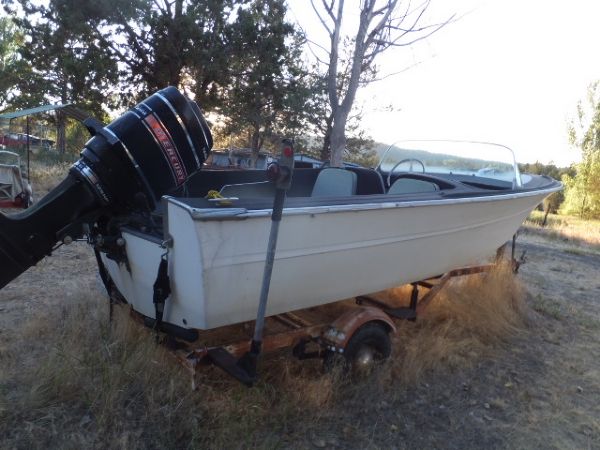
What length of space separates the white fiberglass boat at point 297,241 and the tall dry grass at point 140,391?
13.3 inches

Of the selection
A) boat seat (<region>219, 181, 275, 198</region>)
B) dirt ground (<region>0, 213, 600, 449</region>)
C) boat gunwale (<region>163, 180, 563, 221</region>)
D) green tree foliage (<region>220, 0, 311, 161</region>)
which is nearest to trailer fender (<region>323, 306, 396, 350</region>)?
dirt ground (<region>0, 213, 600, 449</region>)

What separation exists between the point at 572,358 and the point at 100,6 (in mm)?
14003

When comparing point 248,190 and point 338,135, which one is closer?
point 248,190

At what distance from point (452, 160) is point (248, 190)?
271cm

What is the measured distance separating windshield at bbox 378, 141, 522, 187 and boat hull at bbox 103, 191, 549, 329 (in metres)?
1.53

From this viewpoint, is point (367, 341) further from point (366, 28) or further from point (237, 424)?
point (366, 28)

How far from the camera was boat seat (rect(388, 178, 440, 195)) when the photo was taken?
12.5 feet

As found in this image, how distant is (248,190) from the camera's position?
12.9ft

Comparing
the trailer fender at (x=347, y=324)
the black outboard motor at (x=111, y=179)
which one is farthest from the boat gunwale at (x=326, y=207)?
the trailer fender at (x=347, y=324)

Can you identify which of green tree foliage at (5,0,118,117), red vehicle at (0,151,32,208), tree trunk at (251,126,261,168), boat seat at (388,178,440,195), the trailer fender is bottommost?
the trailer fender

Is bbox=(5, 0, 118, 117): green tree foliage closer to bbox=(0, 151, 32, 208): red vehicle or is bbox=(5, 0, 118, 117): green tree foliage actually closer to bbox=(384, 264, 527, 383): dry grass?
bbox=(0, 151, 32, 208): red vehicle

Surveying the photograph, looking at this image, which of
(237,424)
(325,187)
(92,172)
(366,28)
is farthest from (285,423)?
(366,28)

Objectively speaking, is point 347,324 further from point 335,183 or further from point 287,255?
point 335,183

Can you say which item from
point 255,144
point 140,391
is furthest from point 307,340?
point 255,144
